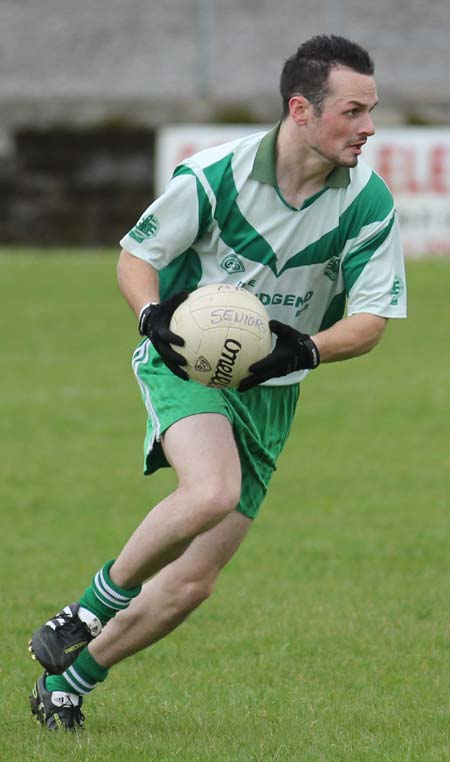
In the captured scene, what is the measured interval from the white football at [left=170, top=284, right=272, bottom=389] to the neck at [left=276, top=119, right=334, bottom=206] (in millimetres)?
526

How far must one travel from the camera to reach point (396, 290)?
5.61 metres

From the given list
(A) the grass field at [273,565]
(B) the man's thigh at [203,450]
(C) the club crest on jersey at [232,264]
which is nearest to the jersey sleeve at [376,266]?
(C) the club crest on jersey at [232,264]

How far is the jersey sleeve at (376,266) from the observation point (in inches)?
219

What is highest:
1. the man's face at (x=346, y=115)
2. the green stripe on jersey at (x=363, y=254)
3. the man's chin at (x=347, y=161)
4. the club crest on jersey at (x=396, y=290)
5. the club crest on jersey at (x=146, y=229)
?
the man's face at (x=346, y=115)

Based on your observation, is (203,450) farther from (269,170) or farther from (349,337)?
(269,170)

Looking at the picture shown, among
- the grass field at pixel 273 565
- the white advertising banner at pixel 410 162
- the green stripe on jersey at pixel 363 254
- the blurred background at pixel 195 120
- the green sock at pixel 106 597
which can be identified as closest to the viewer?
the green sock at pixel 106 597

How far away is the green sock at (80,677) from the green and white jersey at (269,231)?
1.44 m

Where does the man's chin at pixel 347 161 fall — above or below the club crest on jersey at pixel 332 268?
above

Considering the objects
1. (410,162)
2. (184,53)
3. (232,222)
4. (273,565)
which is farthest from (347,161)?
(184,53)

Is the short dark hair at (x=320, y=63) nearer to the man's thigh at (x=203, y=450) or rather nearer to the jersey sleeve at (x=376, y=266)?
the jersey sleeve at (x=376, y=266)

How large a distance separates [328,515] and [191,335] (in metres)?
5.68

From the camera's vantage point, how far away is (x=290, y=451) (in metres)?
13.2

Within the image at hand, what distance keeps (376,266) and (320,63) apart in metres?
0.75

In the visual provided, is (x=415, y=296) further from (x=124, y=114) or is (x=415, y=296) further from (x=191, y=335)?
(x=191, y=335)
